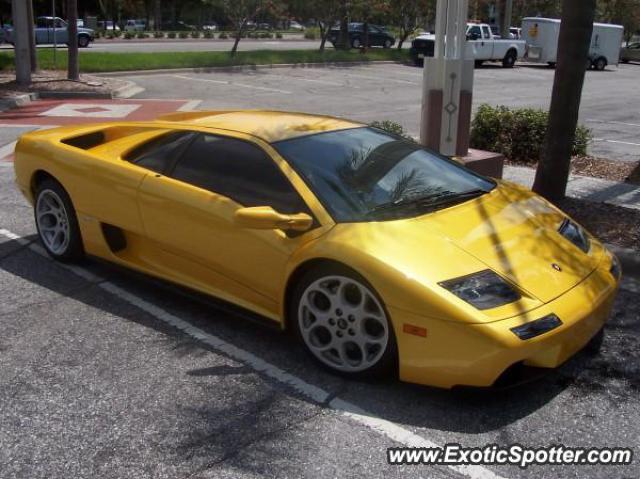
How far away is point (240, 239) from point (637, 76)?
1265 inches

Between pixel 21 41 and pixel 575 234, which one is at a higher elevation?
pixel 21 41

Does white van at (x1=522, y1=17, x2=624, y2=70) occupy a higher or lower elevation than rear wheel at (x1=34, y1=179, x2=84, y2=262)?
higher

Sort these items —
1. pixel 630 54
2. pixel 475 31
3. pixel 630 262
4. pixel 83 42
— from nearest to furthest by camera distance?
pixel 630 262
pixel 475 31
pixel 83 42
pixel 630 54

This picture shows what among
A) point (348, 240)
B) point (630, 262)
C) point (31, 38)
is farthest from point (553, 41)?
point (348, 240)

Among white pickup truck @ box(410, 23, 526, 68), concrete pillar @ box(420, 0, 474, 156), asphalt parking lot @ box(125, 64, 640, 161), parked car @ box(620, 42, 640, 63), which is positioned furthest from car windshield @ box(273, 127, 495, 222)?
parked car @ box(620, 42, 640, 63)

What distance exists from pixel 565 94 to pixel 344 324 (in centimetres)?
414

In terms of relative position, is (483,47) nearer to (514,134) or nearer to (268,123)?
(514,134)

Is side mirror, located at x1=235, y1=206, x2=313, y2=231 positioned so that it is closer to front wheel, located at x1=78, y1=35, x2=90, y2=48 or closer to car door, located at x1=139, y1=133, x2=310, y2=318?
car door, located at x1=139, y1=133, x2=310, y2=318

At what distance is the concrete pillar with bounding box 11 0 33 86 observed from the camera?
54.4 feet

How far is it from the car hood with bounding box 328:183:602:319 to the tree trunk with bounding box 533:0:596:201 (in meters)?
2.81

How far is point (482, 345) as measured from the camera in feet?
10.8

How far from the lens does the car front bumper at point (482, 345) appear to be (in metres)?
3.31

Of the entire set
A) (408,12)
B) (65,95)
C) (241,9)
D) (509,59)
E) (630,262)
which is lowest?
(65,95)

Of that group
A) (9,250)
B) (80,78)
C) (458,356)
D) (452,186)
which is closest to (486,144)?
(452,186)
